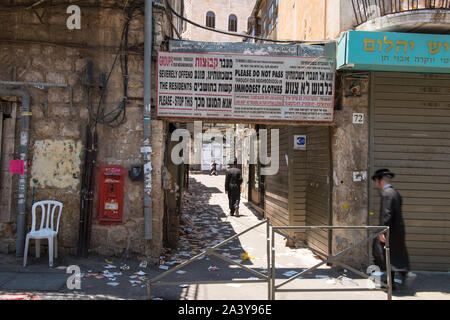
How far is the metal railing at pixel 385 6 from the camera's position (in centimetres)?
572

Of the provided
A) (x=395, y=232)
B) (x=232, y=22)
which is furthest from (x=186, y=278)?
(x=232, y=22)

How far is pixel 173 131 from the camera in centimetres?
884

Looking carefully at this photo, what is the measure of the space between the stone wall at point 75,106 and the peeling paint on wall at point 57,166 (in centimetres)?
2

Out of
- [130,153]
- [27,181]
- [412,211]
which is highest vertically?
[130,153]

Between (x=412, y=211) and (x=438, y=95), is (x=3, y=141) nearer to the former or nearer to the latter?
(x=412, y=211)

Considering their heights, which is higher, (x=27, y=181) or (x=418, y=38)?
(x=418, y=38)

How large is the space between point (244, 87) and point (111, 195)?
3.21 m

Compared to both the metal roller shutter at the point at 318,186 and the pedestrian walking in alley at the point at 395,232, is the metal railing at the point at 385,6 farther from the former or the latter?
the pedestrian walking in alley at the point at 395,232

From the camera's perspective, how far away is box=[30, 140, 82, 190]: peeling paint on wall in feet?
20.1

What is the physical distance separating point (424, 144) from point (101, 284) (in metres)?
6.25

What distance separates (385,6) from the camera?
19.6 ft

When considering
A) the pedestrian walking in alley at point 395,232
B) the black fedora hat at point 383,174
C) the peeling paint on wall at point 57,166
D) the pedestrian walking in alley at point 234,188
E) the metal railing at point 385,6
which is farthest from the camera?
the pedestrian walking in alley at point 234,188

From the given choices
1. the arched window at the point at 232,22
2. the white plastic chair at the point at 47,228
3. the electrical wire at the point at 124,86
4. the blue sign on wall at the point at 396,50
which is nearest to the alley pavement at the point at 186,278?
the white plastic chair at the point at 47,228

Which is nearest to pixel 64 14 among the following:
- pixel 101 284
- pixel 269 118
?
pixel 269 118
